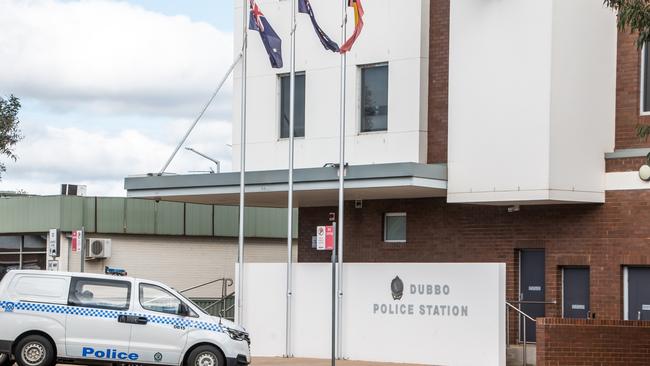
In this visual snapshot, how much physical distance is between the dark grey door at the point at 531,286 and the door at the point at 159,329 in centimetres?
799

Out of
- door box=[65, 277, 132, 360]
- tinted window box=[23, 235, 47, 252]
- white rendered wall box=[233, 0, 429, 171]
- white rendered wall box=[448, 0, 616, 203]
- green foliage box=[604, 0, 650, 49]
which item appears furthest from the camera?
tinted window box=[23, 235, 47, 252]

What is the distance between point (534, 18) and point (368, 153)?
511 cm

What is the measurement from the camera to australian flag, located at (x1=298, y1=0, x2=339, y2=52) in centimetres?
2788

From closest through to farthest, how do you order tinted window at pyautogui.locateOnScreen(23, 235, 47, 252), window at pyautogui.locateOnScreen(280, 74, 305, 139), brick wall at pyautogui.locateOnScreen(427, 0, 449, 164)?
brick wall at pyautogui.locateOnScreen(427, 0, 449, 164) → window at pyautogui.locateOnScreen(280, 74, 305, 139) → tinted window at pyautogui.locateOnScreen(23, 235, 47, 252)

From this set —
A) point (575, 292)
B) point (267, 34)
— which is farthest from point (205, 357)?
point (267, 34)

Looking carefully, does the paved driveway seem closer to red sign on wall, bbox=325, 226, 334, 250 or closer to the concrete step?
the concrete step

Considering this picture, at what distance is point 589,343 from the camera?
24.4 metres

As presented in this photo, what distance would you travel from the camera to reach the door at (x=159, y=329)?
23328mm

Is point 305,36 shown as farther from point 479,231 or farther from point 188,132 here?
point 479,231

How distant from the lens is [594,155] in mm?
26797

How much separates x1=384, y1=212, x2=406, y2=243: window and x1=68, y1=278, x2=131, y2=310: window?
8.81 metres

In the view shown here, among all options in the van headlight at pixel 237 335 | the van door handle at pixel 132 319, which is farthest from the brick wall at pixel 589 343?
the van door handle at pixel 132 319

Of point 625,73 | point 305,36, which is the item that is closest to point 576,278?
point 625,73

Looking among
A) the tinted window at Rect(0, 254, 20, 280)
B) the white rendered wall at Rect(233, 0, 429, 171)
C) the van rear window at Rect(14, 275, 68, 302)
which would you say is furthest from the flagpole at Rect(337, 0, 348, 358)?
the tinted window at Rect(0, 254, 20, 280)
